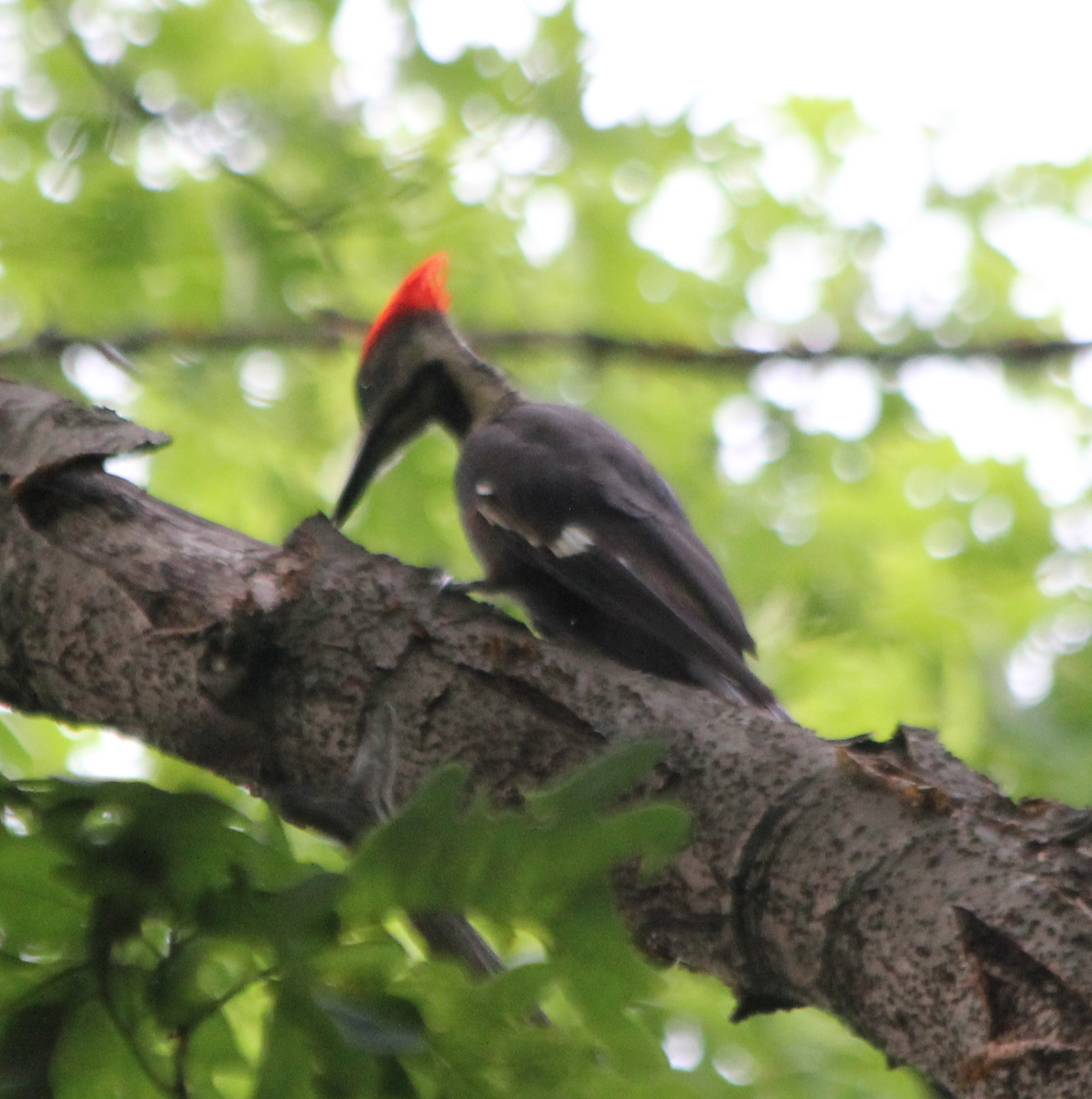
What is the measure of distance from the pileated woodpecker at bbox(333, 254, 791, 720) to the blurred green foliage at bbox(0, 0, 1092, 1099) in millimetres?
441

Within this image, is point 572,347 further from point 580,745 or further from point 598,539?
point 580,745

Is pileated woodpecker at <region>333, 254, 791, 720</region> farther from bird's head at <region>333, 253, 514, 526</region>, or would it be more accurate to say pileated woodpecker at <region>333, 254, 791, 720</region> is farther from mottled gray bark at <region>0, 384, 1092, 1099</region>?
mottled gray bark at <region>0, 384, 1092, 1099</region>

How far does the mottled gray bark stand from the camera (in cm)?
132

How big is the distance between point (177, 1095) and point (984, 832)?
3.09ft

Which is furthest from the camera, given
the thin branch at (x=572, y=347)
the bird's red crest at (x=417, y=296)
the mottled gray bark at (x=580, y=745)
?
the bird's red crest at (x=417, y=296)

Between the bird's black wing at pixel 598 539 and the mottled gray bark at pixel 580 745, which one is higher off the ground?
the bird's black wing at pixel 598 539

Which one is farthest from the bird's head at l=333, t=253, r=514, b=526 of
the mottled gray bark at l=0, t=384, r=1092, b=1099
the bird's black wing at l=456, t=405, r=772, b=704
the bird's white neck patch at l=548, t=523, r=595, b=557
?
the mottled gray bark at l=0, t=384, r=1092, b=1099

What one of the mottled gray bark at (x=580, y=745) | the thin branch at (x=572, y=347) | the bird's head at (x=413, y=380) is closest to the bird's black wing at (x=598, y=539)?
the thin branch at (x=572, y=347)

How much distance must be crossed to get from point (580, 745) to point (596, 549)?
3.53ft

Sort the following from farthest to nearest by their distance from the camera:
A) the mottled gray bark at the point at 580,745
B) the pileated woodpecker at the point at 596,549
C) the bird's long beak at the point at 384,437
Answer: the bird's long beak at the point at 384,437 → the pileated woodpecker at the point at 596,549 → the mottled gray bark at the point at 580,745

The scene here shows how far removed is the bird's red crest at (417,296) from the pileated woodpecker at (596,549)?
560 mm

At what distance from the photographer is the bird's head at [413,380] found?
3828 millimetres

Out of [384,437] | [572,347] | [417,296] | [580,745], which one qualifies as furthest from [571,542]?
[417,296]

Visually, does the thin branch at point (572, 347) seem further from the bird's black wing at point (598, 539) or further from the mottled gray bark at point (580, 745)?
the mottled gray bark at point (580, 745)
